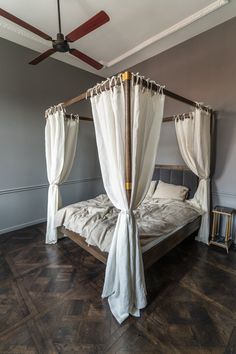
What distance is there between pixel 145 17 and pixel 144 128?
2171 millimetres

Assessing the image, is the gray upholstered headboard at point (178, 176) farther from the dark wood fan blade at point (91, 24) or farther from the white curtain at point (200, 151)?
the dark wood fan blade at point (91, 24)

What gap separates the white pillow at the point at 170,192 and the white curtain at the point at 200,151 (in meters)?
0.21

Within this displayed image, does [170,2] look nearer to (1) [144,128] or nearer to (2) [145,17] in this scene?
(2) [145,17]

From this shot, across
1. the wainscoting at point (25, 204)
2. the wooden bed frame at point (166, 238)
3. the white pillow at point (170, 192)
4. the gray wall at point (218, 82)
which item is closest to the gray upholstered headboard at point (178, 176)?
the wooden bed frame at point (166, 238)

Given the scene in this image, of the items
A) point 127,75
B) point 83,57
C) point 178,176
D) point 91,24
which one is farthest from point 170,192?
point 91,24

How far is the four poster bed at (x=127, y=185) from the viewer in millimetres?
1684

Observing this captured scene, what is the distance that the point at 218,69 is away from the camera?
120 inches

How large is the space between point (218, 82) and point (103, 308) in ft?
11.8

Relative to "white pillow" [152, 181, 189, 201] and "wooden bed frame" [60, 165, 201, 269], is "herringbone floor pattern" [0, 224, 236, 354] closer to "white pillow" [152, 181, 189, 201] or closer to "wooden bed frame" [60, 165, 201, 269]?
"wooden bed frame" [60, 165, 201, 269]

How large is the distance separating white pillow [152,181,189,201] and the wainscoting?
6.34 ft

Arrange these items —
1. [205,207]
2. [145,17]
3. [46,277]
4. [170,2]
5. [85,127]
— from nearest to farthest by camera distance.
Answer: [46,277] → [170,2] → [145,17] → [205,207] → [85,127]

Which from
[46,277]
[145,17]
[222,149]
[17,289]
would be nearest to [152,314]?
[46,277]

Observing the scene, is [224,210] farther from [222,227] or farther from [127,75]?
[127,75]

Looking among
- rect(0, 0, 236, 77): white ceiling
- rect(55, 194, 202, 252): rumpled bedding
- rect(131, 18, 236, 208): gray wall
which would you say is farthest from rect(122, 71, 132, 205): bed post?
rect(131, 18, 236, 208): gray wall
